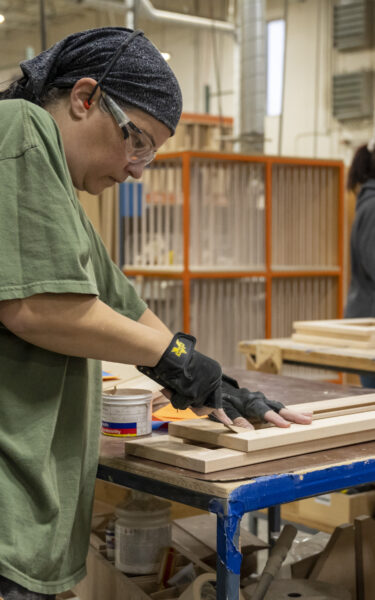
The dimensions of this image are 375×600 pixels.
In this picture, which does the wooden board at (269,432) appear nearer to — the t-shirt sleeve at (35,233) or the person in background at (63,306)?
the person in background at (63,306)

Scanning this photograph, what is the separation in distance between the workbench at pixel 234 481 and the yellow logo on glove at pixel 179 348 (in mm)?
209

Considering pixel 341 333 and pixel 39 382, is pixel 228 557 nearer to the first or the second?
pixel 39 382

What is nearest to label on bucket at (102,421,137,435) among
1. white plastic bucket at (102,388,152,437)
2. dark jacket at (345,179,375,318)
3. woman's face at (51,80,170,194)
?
white plastic bucket at (102,388,152,437)

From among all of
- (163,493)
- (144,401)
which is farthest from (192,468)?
(144,401)

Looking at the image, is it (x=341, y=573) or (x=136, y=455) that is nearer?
(x=136, y=455)

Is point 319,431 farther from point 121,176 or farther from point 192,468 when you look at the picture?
point 121,176

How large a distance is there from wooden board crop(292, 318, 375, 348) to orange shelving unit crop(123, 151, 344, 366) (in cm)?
119

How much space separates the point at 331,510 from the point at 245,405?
139 cm

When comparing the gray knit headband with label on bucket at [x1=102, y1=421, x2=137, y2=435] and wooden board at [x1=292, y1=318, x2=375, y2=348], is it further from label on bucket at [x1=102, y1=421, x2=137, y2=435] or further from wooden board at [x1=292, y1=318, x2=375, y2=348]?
wooden board at [x1=292, y1=318, x2=375, y2=348]

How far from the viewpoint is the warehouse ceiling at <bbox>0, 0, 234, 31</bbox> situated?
8.65m

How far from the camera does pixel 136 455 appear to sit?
139cm

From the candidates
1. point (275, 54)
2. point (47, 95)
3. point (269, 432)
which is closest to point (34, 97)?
point (47, 95)

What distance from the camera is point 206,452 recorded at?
129cm

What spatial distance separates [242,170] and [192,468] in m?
3.45
